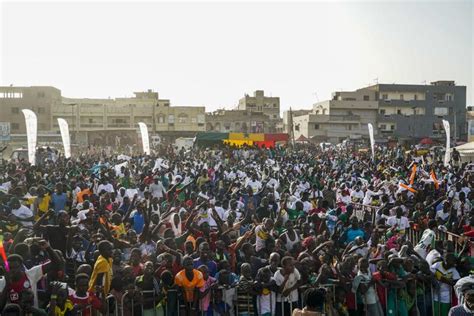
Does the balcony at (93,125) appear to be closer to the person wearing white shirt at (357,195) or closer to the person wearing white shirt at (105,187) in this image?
the person wearing white shirt at (105,187)

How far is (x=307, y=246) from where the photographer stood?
810 centimetres

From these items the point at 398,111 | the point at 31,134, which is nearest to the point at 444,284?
the point at 31,134

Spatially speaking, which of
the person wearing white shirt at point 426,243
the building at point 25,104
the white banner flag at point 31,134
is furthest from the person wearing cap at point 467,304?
the building at point 25,104

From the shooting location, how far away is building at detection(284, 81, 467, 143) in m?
62.6

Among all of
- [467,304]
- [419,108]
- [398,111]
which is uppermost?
[419,108]

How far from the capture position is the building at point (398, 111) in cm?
6256

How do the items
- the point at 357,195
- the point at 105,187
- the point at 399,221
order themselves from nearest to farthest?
1. the point at 399,221
2. the point at 105,187
3. the point at 357,195

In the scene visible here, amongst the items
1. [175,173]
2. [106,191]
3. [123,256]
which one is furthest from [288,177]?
[123,256]

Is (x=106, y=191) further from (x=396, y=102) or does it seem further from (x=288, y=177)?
(x=396, y=102)

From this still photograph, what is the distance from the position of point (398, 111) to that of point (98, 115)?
3644 centimetres

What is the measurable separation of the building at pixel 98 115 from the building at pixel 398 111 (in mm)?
15471

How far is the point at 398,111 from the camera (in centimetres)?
6397

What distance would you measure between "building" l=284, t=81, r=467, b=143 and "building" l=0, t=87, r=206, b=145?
15.5 meters

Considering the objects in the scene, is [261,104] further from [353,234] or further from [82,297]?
[82,297]
